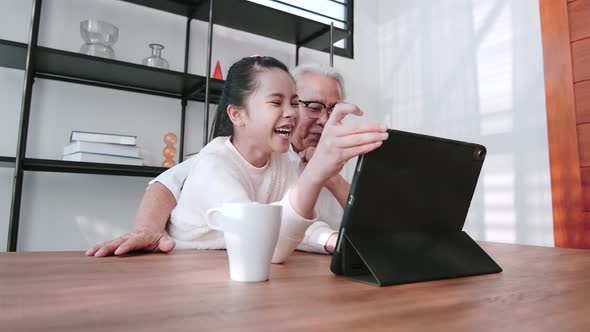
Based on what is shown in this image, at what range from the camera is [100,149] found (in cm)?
201

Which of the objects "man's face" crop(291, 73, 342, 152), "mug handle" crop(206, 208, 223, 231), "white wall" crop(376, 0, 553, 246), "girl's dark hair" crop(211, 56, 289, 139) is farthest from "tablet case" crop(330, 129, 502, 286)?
"white wall" crop(376, 0, 553, 246)

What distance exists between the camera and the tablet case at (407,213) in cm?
56

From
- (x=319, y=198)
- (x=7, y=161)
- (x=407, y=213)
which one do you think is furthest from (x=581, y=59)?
(x=7, y=161)

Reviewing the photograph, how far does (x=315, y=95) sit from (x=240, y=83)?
1.40ft

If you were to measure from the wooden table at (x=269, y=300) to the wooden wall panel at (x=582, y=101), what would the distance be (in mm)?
1818

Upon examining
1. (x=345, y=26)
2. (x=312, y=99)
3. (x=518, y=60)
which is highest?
(x=345, y=26)

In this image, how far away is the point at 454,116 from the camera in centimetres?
280

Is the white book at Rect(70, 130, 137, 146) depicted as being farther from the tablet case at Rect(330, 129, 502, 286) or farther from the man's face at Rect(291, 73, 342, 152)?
the tablet case at Rect(330, 129, 502, 286)

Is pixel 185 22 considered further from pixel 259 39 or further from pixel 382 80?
pixel 382 80

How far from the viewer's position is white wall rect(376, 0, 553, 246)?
233 cm

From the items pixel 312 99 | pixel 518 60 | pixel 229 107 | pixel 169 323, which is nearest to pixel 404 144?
pixel 169 323

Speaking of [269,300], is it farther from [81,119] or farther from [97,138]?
[81,119]

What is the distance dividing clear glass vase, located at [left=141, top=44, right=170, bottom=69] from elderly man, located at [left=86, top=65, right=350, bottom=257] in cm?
96

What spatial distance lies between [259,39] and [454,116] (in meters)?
1.43
